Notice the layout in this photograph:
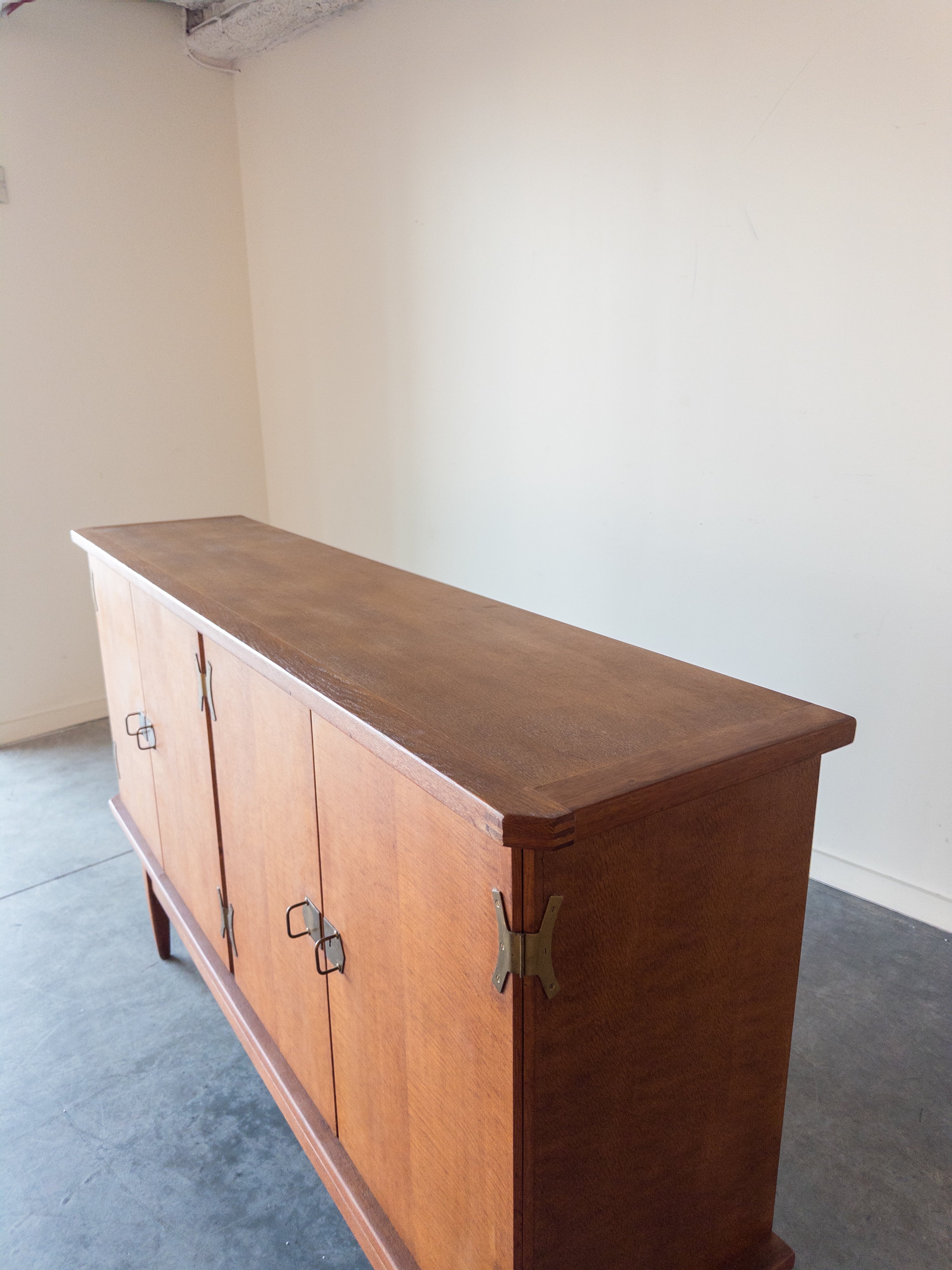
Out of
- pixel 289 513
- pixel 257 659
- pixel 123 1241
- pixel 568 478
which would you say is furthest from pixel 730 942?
→ pixel 289 513

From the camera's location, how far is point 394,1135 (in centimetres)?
112

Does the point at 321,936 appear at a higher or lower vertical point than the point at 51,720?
higher

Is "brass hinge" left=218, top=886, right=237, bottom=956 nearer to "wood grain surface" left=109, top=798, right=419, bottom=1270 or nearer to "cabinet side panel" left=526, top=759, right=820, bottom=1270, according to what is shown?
"wood grain surface" left=109, top=798, right=419, bottom=1270

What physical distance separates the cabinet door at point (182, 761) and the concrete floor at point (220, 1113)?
1.12 ft

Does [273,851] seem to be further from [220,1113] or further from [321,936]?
[220,1113]

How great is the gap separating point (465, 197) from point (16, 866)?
2582 millimetres

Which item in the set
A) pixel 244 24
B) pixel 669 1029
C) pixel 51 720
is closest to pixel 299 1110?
pixel 669 1029

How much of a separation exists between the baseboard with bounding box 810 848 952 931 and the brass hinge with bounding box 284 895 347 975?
1.45 metres

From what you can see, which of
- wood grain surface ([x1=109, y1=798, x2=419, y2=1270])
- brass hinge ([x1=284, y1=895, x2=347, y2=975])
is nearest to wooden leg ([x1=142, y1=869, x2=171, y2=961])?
wood grain surface ([x1=109, y1=798, x2=419, y2=1270])

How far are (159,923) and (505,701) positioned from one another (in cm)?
152

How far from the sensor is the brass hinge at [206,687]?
4.98ft

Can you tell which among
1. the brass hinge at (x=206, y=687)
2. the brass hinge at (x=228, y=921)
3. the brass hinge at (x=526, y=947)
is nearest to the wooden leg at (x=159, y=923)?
the brass hinge at (x=228, y=921)

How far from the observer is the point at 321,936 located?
4.07ft

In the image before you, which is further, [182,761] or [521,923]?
[182,761]
